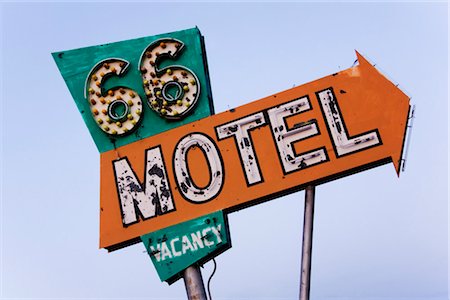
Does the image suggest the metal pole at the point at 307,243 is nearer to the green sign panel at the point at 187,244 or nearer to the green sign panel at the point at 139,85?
the green sign panel at the point at 187,244

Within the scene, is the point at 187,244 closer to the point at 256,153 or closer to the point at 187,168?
Answer: the point at 187,168

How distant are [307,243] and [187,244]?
1.96 m

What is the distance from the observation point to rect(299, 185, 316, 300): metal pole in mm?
8148

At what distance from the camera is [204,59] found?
31.9 ft

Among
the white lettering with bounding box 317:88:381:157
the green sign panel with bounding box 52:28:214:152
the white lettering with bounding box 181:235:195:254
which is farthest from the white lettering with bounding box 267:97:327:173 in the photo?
the white lettering with bounding box 181:235:195:254

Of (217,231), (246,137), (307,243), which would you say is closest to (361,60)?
(246,137)

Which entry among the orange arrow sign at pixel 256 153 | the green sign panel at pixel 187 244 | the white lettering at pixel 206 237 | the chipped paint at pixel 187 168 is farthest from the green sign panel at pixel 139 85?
the white lettering at pixel 206 237

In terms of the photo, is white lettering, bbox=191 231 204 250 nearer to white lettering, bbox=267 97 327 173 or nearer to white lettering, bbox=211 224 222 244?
white lettering, bbox=211 224 222 244

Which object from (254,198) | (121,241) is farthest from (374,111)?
(121,241)

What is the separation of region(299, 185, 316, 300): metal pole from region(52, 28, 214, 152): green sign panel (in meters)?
2.33

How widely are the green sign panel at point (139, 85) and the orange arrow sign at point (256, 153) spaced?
0.31 meters

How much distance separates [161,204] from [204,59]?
8.96 feet

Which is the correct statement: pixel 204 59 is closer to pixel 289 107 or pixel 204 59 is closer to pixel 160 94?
pixel 160 94

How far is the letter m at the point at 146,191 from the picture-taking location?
9.12 meters
